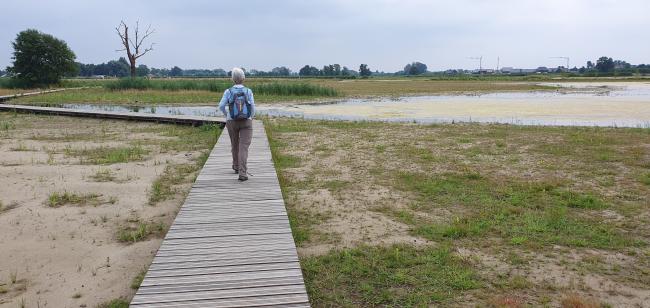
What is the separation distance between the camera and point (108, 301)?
384cm

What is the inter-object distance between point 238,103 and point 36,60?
4558cm

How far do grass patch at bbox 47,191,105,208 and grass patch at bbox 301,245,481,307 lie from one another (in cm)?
390

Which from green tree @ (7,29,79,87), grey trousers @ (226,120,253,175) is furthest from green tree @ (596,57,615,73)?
grey trousers @ (226,120,253,175)

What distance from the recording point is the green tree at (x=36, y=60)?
42.2 metres

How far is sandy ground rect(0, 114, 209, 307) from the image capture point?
4108mm

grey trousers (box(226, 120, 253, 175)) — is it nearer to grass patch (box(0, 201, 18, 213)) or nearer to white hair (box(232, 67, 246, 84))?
white hair (box(232, 67, 246, 84))

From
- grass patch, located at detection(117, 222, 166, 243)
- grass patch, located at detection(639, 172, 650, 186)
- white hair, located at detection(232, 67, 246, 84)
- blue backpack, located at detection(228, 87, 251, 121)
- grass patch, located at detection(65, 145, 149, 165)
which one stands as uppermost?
white hair, located at detection(232, 67, 246, 84)

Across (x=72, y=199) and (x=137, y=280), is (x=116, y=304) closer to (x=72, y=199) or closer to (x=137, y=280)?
(x=137, y=280)

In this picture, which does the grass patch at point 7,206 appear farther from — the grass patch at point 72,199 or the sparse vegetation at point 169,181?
the sparse vegetation at point 169,181

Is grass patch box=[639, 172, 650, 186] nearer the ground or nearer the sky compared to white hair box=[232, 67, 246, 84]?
nearer the ground

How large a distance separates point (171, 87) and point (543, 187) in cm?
3283

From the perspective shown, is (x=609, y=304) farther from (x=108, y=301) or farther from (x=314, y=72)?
(x=314, y=72)

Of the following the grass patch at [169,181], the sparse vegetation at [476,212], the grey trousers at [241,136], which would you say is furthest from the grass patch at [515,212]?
the grass patch at [169,181]

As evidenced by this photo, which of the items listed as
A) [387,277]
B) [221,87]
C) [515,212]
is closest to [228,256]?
[387,277]
